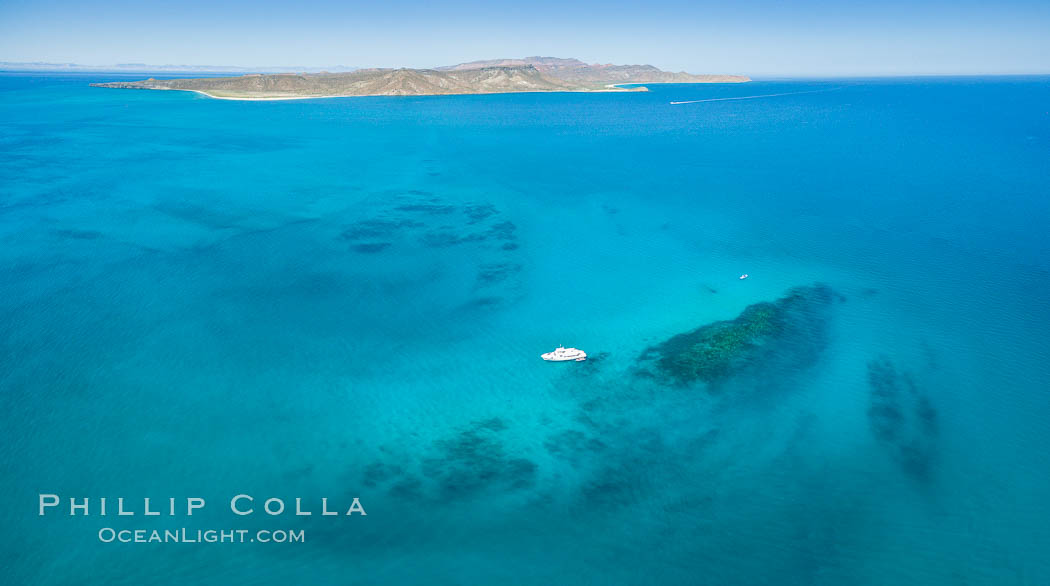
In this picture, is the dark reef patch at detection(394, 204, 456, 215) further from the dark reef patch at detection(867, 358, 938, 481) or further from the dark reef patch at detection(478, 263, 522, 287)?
the dark reef patch at detection(867, 358, 938, 481)

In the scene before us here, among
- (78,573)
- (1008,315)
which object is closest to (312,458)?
(78,573)

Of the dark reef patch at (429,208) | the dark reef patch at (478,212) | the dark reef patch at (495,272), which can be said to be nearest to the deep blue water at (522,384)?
the dark reef patch at (495,272)

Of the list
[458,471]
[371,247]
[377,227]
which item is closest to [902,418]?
[458,471]

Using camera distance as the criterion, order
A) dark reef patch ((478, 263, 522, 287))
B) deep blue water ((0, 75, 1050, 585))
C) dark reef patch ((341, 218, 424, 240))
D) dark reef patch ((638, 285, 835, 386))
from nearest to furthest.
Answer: deep blue water ((0, 75, 1050, 585))
dark reef patch ((638, 285, 835, 386))
dark reef patch ((478, 263, 522, 287))
dark reef patch ((341, 218, 424, 240))

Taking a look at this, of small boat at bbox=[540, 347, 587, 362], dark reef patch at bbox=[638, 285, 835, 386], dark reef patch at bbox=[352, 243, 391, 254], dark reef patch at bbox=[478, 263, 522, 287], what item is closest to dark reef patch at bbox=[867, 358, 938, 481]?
dark reef patch at bbox=[638, 285, 835, 386]

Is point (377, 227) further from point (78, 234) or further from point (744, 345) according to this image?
point (744, 345)

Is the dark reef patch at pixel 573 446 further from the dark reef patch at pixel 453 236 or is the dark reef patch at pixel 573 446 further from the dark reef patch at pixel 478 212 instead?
the dark reef patch at pixel 478 212

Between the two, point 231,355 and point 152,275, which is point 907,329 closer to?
point 231,355

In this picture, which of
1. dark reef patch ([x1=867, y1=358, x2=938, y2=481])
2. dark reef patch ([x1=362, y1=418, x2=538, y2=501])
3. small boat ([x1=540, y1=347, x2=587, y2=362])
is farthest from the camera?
small boat ([x1=540, y1=347, x2=587, y2=362])
